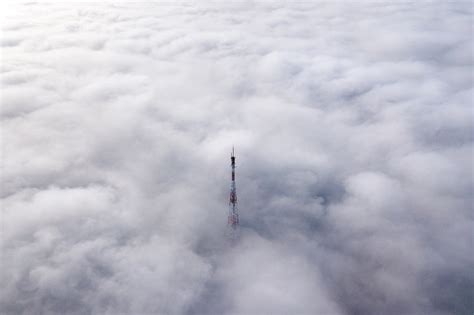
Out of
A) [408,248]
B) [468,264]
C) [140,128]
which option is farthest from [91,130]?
[468,264]

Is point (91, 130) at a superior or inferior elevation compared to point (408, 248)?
superior

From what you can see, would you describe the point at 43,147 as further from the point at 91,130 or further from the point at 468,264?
the point at 468,264

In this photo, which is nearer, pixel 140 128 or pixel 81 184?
pixel 81 184

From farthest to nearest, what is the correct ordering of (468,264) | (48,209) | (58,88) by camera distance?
1. (58,88)
2. (48,209)
3. (468,264)

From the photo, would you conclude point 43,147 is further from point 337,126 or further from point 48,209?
point 337,126

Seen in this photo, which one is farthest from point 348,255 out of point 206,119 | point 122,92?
point 122,92

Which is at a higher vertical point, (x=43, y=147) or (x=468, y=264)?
(x=43, y=147)

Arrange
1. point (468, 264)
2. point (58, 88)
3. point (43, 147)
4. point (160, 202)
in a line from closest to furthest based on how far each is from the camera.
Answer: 1. point (468, 264)
2. point (160, 202)
3. point (43, 147)
4. point (58, 88)

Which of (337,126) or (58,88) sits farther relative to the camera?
(58,88)

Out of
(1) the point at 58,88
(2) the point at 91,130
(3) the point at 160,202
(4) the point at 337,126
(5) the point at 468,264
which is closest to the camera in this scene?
(5) the point at 468,264
